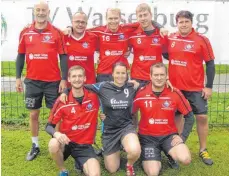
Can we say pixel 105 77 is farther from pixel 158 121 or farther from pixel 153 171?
pixel 153 171

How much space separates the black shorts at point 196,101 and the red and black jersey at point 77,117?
1457 millimetres

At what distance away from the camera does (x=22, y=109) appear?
8.48 metres

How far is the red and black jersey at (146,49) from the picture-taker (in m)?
5.89

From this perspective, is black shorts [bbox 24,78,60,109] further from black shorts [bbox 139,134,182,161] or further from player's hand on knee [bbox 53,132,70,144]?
black shorts [bbox 139,134,182,161]

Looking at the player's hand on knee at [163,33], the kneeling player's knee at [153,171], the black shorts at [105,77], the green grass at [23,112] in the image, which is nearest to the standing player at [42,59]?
the black shorts at [105,77]

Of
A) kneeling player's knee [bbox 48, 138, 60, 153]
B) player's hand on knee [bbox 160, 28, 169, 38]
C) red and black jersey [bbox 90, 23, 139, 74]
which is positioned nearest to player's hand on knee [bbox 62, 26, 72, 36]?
red and black jersey [bbox 90, 23, 139, 74]

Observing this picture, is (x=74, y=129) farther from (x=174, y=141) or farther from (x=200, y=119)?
(x=200, y=119)

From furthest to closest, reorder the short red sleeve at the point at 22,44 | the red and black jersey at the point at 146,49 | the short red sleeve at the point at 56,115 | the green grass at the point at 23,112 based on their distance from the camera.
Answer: the green grass at the point at 23,112
the red and black jersey at the point at 146,49
the short red sleeve at the point at 22,44
the short red sleeve at the point at 56,115

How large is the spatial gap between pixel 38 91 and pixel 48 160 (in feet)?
3.57

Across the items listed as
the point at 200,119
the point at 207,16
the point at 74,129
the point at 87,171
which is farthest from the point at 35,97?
the point at 207,16

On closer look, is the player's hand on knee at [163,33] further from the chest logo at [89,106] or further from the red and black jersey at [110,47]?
the chest logo at [89,106]

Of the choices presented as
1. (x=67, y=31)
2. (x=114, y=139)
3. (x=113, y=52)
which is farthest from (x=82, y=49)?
(x=114, y=139)

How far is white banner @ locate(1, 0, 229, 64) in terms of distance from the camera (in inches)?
267

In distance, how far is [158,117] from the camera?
5.36m
